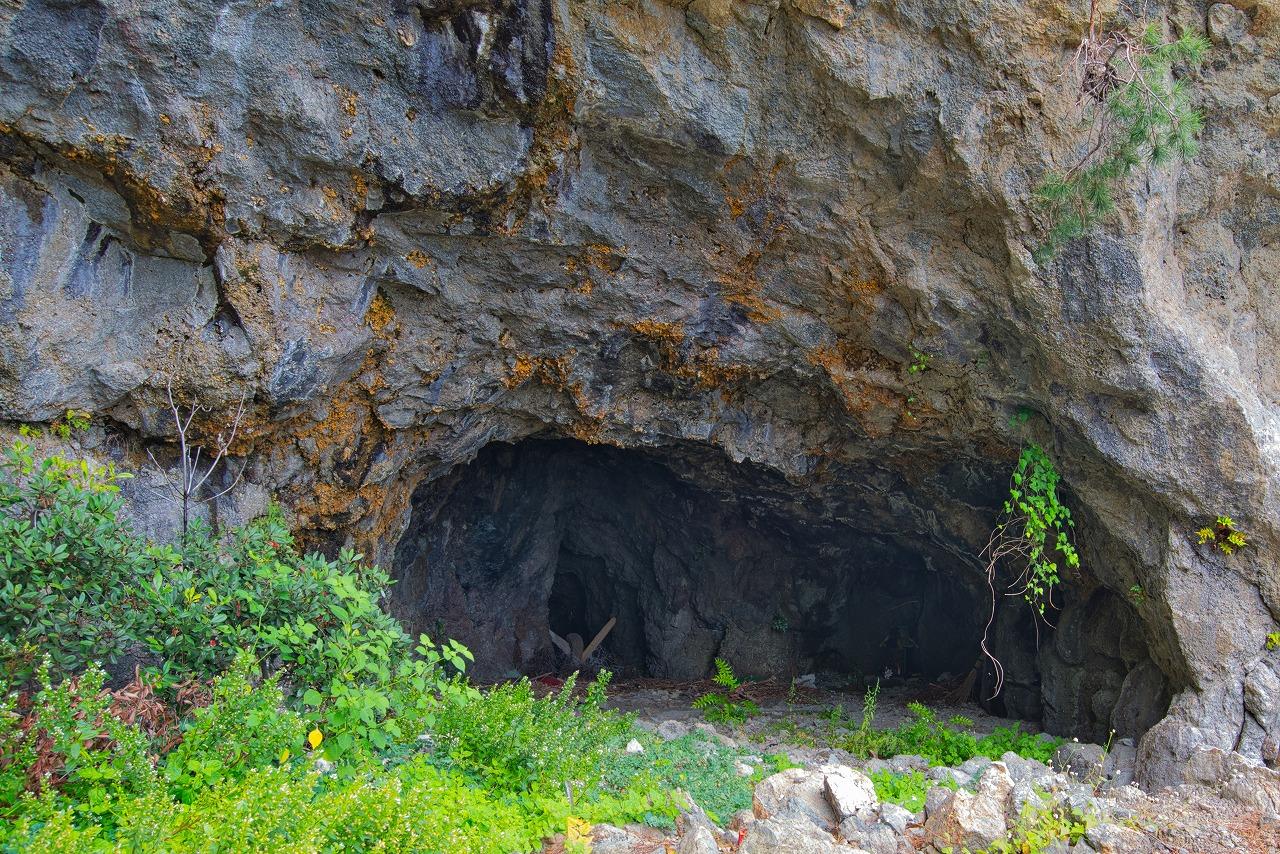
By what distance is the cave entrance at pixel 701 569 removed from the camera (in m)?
8.53

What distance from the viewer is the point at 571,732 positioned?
409 centimetres

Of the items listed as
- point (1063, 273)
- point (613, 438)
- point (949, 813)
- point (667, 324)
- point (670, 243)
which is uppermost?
point (1063, 273)

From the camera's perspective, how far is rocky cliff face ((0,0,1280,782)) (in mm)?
4281

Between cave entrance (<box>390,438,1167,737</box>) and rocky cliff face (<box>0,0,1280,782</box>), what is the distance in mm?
1467

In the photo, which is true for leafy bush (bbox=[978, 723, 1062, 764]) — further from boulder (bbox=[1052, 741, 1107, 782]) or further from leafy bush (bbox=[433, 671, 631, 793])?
leafy bush (bbox=[433, 671, 631, 793])

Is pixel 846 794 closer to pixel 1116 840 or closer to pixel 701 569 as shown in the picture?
pixel 1116 840

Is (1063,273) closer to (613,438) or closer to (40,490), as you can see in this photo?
(613,438)

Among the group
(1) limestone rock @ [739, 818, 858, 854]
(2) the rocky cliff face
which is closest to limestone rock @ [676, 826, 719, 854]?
(1) limestone rock @ [739, 818, 858, 854]

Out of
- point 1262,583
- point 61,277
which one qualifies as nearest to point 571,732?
point 61,277

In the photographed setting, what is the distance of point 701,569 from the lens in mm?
10984

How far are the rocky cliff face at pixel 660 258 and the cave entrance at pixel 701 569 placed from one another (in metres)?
1.47

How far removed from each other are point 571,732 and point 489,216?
316 cm

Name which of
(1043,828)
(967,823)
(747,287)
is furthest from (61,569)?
(747,287)

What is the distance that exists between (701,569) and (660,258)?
609cm
